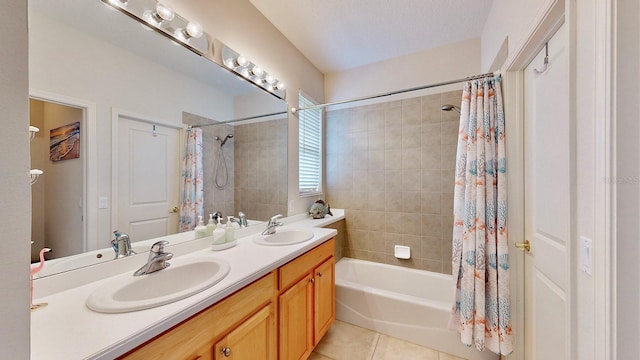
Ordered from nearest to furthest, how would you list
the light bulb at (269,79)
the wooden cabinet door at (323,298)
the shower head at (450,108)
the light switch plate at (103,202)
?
the light switch plate at (103,202) < the wooden cabinet door at (323,298) < the light bulb at (269,79) < the shower head at (450,108)

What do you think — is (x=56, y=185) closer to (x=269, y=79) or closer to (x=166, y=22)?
(x=166, y=22)

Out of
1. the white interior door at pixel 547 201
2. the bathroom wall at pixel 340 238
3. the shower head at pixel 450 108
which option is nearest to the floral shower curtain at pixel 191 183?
the bathroom wall at pixel 340 238

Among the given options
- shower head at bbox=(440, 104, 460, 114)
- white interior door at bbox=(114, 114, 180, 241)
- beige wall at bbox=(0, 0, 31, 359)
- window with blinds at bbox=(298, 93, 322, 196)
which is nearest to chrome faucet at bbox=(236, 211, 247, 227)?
white interior door at bbox=(114, 114, 180, 241)

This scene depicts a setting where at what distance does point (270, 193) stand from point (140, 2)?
1392 millimetres

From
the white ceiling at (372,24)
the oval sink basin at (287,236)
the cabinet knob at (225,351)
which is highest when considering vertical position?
the white ceiling at (372,24)

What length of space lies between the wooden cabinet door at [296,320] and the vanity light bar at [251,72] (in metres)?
1.52

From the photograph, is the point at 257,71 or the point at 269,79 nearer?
the point at 257,71

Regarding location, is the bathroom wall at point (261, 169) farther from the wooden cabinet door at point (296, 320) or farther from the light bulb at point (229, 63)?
the wooden cabinet door at point (296, 320)

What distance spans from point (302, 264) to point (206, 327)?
66 cm

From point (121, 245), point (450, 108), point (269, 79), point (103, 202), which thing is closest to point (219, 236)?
point (121, 245)

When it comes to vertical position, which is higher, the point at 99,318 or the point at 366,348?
the point at 99,318

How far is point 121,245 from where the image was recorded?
103 centimetres

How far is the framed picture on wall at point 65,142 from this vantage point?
33.9 inches

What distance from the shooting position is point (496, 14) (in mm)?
1646
